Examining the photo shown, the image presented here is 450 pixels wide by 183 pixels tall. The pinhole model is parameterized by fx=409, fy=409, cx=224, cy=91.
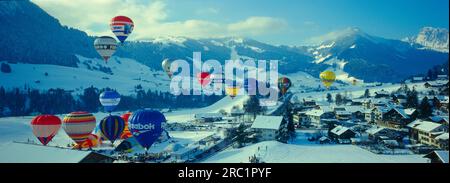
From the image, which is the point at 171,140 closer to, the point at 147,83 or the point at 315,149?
the point at 315,149

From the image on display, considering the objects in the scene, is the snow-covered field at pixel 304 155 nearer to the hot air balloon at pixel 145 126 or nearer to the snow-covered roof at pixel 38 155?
the hot air balloon at pixel 145 126

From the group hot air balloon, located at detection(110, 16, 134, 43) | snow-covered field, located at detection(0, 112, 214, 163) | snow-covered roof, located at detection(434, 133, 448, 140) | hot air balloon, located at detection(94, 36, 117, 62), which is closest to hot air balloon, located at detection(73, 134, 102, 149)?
snow-covered field, located at detection(0, 112, 214, 163)

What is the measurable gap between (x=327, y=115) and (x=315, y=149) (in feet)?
71.6

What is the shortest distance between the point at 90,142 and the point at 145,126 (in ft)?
28.5

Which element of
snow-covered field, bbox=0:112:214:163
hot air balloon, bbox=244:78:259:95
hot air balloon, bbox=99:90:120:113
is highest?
hot air balloon, bbox=244:78:259:95

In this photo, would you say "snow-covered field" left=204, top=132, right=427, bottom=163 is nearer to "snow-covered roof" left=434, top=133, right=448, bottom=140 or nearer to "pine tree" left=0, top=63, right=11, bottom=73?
"snow-covered roof" left=434, top=133, right=448, bottom=140

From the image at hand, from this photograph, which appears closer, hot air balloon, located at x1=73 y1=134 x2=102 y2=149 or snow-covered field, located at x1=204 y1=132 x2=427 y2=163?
snow-covered field, located at x1=204 y1=132 x2=427 y2=163

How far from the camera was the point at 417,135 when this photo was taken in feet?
98.8

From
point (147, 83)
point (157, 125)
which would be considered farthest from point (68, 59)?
point (157, 125)

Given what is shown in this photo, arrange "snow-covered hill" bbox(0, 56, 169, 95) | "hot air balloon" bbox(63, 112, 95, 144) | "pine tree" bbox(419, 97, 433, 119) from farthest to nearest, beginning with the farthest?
"snow-covered hill" bbox(0, 56, 169, 95), "pine tree" bbox(419, 97, 433, 119), "hot air balloon" bbox(63, 112, 95, 144)

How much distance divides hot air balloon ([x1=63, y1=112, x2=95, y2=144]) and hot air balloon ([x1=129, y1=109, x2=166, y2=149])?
6394mm

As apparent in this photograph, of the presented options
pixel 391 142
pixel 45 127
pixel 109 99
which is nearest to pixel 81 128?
pixel 45 127

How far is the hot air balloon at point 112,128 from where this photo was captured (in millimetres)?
30594

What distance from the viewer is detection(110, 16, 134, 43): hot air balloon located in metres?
38.3
